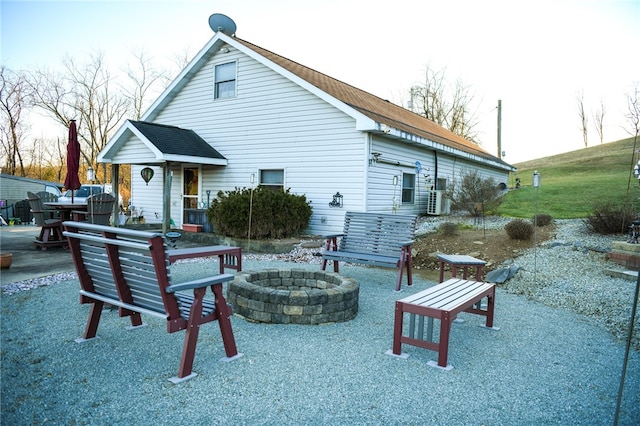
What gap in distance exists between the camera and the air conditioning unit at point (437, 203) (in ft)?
45.3

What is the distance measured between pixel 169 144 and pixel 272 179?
9.87ft

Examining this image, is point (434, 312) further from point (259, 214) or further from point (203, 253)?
point (259, 214)

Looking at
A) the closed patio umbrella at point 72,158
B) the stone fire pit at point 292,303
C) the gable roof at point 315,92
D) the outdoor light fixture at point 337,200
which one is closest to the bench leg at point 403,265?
the stone fire pit at point 292,303

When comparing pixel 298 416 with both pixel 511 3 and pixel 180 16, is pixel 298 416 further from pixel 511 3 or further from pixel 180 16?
pixel 180 16

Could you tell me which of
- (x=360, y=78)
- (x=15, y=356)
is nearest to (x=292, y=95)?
(x=15, y=356)

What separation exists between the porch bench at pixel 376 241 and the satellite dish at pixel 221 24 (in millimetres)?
8744

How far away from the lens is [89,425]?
2.41 meters

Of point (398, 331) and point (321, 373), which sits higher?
point (398, 331)

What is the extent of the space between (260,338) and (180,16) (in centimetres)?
596

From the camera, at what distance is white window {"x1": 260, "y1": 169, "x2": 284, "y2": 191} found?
473 inches

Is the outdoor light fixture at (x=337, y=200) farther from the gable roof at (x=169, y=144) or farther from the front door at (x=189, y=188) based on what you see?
the front door at (x=189, y=188)

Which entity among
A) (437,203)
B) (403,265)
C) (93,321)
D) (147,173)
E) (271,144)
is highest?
(271,144)

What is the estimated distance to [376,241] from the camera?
267 inches

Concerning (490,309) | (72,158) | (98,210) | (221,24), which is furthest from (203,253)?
(221,24)
